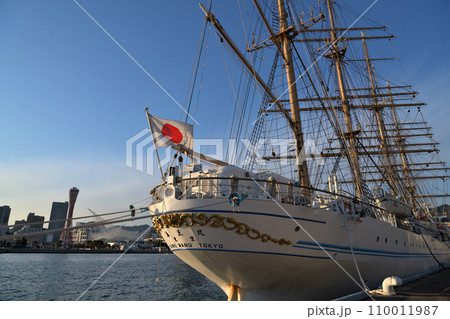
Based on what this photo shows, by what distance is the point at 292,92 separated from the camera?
18516 millimetres

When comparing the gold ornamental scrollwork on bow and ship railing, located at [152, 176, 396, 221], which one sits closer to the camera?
the gold ornamental scrollwork on bow

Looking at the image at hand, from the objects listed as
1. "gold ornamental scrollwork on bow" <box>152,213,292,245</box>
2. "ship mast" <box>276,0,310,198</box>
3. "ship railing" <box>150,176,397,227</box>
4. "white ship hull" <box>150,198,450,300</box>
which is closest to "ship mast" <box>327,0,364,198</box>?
"ship mast" <box>276,0,310,198</box>

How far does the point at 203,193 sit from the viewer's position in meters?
10.7

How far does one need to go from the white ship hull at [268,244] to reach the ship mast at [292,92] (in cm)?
439

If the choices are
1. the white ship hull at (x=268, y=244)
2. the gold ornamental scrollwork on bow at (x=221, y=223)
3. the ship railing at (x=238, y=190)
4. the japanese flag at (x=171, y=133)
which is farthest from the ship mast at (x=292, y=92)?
the japanese flag at (x=171, y=133)

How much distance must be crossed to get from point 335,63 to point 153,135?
26620 mm

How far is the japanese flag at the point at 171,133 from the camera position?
36.5 feet

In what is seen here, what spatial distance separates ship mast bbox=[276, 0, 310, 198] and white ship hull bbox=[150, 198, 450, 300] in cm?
439

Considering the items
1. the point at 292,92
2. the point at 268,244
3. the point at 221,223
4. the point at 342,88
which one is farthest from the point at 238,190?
the point at 342,88

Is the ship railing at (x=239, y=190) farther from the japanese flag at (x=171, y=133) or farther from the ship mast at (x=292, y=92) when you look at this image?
the ship mast at (x=292, y=92)

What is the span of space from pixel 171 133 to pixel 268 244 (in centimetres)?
558

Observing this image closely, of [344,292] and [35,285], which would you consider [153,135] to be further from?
[35,285]

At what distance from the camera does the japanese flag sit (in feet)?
36.5

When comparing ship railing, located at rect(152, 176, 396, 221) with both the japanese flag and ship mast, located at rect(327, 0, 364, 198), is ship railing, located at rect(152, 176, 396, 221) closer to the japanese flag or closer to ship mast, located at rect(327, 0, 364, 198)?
the japanese flag
